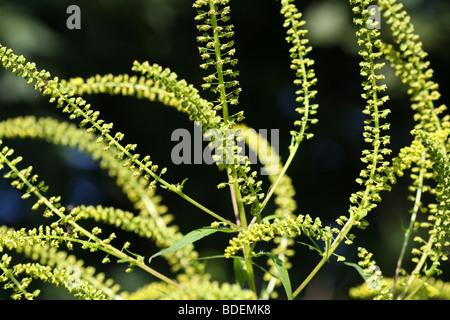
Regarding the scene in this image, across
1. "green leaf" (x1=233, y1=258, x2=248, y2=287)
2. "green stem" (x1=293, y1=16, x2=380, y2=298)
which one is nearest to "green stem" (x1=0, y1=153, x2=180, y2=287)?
"green leaf" (x1=233, y1=258, x2=248, y2=287)

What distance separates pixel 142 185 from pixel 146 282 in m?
2.97

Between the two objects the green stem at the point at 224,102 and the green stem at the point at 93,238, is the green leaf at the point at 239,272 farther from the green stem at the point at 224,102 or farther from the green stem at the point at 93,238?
the green stem at the point at 93,238

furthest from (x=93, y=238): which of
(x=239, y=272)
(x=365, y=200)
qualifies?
(x=365, y=200)

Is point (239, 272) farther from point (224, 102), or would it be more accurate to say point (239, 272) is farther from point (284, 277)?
point (224, 102)

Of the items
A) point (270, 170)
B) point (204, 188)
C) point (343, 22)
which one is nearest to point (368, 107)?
point (270, 170)

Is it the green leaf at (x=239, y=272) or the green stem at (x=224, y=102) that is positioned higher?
the green stem at (x=224, y=102)

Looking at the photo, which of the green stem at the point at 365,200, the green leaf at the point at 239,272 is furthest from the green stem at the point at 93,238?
the green stem at the point at 365,200

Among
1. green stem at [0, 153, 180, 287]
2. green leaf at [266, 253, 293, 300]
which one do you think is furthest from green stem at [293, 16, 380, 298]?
green stem at [0, 153, 180, 287]

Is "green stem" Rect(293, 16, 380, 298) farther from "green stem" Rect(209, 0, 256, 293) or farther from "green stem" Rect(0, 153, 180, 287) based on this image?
"green stem" Rect(0, 153, 180, 287)

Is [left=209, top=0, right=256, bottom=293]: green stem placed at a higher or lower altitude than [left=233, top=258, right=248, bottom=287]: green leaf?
higher

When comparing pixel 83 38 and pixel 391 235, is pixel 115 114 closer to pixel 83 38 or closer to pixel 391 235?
pixel 83 38

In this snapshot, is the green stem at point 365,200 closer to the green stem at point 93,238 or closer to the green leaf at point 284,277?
the green leaf at point 284,277

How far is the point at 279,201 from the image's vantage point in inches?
45.4

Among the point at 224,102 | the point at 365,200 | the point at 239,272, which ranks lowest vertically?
the point at 239,272
